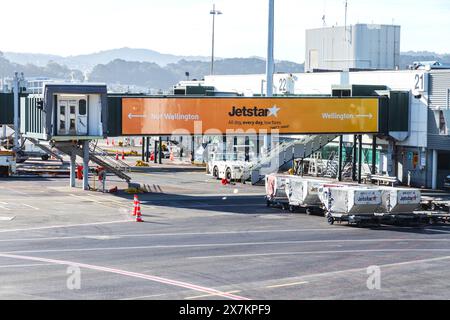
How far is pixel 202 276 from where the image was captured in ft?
110

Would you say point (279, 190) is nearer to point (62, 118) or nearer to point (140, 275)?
point (62, 118)

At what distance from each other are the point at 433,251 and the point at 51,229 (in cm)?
1816

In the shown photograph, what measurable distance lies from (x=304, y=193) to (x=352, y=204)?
19.1 ft

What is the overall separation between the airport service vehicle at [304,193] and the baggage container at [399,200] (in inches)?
166

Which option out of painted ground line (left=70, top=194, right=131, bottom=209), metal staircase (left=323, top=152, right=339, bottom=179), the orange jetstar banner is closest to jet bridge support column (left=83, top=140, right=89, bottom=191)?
the orange jetstar banner

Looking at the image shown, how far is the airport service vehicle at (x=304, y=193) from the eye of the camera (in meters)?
52.9

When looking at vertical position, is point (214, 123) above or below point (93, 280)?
above

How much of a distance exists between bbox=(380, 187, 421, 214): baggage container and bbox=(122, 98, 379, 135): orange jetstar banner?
769 inches

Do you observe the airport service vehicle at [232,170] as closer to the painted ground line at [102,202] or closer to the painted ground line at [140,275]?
the painted ground line at [102,202]

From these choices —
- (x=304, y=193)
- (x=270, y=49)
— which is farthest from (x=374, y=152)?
(x=304, y=193)

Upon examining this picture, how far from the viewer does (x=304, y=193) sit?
175 feet

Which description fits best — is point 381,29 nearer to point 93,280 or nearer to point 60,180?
point 60,180

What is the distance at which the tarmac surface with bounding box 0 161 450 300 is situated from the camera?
31062 millimetres
